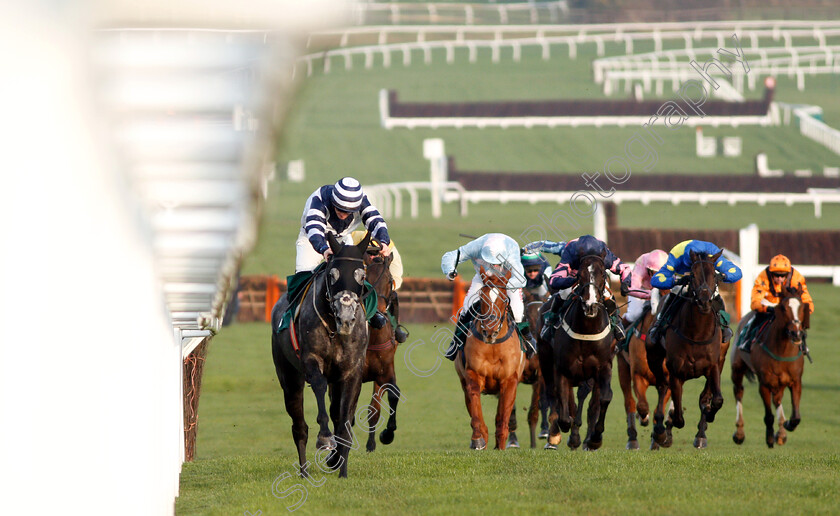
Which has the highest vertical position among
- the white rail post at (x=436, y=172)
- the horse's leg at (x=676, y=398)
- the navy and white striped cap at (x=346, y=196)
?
the white rail post at (x=436, y=172)

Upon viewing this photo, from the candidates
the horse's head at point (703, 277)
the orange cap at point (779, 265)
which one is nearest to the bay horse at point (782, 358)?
the orange cap at point (779, 265)

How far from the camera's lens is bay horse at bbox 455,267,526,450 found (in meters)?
9.87

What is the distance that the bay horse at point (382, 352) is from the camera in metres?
9.89

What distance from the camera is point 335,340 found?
25.2 feet

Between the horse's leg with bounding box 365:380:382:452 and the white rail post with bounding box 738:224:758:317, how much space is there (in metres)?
12.4

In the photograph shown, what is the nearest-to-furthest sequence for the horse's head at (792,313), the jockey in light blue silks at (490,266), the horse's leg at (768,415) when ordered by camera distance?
the jockey in light blue silks at (490,266), the horse's head at (792,313), the horse's leg at (768,415)

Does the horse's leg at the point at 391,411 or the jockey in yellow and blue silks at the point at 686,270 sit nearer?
the jockey in yellow and blue silks at the point at 686,270

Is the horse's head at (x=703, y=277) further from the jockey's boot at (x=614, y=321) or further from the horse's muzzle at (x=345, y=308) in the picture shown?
the horse's muzzle at (x=345, y=308)

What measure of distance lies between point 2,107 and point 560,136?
36.3 m

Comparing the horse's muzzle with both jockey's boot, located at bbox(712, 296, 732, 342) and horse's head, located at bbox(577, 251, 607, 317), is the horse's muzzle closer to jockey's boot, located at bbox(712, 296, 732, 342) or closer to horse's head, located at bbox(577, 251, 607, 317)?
horse's head, located at bbox(577, 251, 607, 317)

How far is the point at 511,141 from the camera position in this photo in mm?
37750

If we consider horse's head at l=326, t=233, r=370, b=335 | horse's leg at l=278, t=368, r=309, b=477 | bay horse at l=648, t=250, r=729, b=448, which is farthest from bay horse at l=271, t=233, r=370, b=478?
bay horse at l=648, t=250, r=729, b=448

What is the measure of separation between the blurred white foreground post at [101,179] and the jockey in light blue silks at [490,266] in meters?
5.78

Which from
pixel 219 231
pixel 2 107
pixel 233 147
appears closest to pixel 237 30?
pixel 2 107
